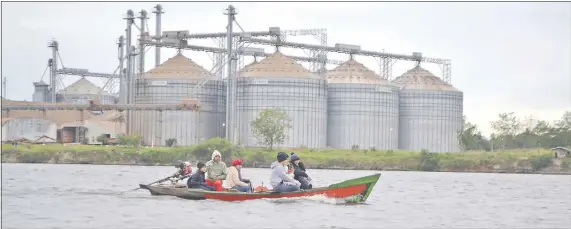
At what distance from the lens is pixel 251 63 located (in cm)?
17338

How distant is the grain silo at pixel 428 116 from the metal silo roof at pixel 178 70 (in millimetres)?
31727

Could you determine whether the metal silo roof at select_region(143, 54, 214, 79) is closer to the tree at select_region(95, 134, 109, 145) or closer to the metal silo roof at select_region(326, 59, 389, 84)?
the tree at select_region(95, 134, 109, 145)

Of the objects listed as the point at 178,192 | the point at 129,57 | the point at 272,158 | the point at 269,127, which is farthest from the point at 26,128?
the point at 178,192

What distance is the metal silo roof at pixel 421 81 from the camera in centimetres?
18062

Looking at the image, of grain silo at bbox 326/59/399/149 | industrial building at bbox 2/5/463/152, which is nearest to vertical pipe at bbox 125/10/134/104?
industrial building at bbox 2/5/463/152

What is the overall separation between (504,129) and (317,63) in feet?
112

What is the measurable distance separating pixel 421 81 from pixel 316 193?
12774 cm

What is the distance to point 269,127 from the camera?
150m

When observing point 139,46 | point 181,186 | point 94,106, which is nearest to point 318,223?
point 181,186

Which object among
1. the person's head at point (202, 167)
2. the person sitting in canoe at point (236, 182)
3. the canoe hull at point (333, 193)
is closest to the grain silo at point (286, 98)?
the canoe hull at point (333, 193)

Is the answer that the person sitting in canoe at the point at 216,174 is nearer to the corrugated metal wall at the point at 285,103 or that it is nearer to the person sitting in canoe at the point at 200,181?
the person sitting in canoe at the point at 200,181

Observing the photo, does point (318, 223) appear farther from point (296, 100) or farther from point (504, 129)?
point (504, 129)

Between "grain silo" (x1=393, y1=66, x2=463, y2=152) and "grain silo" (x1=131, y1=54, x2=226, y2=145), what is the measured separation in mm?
29037

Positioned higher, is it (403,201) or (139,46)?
(139,46)
